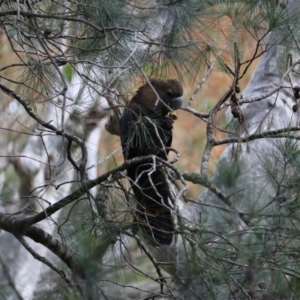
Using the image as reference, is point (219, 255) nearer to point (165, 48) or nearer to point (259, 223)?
point (259, 223)

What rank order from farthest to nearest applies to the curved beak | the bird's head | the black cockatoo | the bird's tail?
the curved beak
the bird's head
the black cockatoo
the bird's tail

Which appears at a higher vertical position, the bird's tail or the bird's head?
the bird's head

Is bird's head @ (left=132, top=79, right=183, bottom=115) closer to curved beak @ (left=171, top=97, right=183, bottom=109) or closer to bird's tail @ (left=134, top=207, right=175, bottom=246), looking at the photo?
curved beak @ (left=171, top=97, right=183, bottom=109)

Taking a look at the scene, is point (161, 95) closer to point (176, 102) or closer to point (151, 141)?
point (176, 102)

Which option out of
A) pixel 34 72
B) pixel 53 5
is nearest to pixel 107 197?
pixel 34 72

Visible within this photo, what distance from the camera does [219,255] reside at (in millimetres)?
1287

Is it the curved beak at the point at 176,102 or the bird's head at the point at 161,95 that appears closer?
the bird's head at the point at 161,95

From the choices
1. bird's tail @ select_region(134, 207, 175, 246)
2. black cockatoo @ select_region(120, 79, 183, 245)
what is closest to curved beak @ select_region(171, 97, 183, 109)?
black cockatoo @ select_region(120, 79, 183, 245)

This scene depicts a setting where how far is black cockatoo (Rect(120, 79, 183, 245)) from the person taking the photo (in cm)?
161

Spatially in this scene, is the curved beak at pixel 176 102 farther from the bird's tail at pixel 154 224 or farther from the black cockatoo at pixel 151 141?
the bird's tail at pixel 154 224

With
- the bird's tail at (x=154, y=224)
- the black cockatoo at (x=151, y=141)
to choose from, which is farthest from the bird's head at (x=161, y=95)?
the bird's tail at (x=154, y=224)

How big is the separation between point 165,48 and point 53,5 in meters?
0.34

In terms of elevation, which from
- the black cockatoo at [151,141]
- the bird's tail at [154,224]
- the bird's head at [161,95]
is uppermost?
the bird's head at [161,95]

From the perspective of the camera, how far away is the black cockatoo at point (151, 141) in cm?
161
